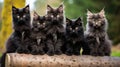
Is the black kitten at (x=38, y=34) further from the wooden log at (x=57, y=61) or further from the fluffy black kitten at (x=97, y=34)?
the fluffy black kitten at (x=97, y=34)

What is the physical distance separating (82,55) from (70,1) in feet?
45.7

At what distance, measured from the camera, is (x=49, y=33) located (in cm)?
934

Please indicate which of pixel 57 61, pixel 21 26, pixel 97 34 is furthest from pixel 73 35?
pixel 21 26

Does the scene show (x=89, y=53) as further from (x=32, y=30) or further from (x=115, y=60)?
(x=32, y=30)

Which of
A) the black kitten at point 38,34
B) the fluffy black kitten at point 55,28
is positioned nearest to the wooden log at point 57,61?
the black kitten at point 38,34

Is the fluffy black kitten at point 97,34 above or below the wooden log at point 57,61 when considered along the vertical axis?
above

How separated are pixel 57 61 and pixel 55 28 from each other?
779 millimetres

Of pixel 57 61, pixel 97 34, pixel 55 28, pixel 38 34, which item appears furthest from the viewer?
pixel 97 34

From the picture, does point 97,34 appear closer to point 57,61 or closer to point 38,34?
point 57,61

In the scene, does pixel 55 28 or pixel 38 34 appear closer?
pixel 38 34

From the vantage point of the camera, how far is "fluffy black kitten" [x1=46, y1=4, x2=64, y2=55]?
30.5ft

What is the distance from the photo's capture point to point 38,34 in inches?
366

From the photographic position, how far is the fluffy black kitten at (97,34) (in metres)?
9.52

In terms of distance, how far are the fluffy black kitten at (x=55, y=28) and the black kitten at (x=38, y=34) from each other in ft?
0.39
